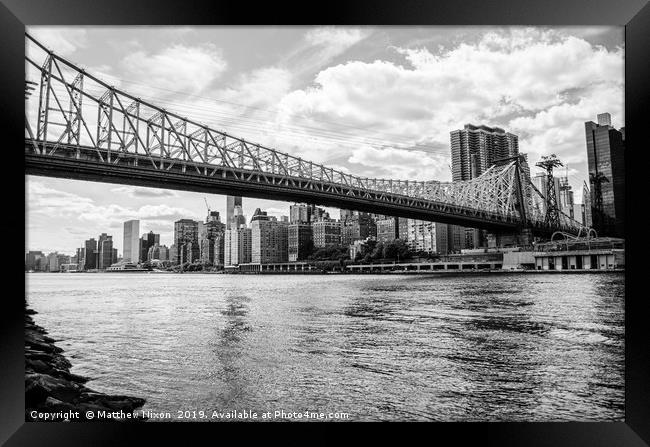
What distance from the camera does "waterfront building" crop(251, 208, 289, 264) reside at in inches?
399

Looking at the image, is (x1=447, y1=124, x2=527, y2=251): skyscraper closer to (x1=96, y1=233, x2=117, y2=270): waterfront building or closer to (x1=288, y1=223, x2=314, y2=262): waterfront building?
(x1=288, y1=223, x2=314, y2=262): waterfront building

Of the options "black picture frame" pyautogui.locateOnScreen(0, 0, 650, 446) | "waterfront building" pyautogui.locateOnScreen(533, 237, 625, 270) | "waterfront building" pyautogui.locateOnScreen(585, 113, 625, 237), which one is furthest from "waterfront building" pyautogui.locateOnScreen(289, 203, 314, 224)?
"black picture frame" pyautogui.locateOnScreen(0, 0, 650, 446)

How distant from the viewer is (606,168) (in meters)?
5.19

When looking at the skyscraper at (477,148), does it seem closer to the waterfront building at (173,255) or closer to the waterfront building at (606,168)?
the waterfront building at (606,168)

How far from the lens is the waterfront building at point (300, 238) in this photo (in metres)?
11.0

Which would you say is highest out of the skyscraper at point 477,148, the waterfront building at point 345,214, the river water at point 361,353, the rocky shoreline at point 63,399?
the skyscraper at point 477,148

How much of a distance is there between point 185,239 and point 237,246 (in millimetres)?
1936

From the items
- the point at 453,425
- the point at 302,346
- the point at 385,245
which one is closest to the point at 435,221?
the point at 385,245

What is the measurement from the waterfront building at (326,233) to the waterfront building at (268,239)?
802 mm

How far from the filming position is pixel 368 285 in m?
14.2

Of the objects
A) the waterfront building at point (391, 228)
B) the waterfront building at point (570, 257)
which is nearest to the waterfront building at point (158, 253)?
the waterfront building at point (391, 228)

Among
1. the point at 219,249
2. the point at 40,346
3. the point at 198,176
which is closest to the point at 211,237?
the point at 219,249

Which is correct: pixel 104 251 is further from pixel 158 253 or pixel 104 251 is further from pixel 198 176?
pixel 198 176
